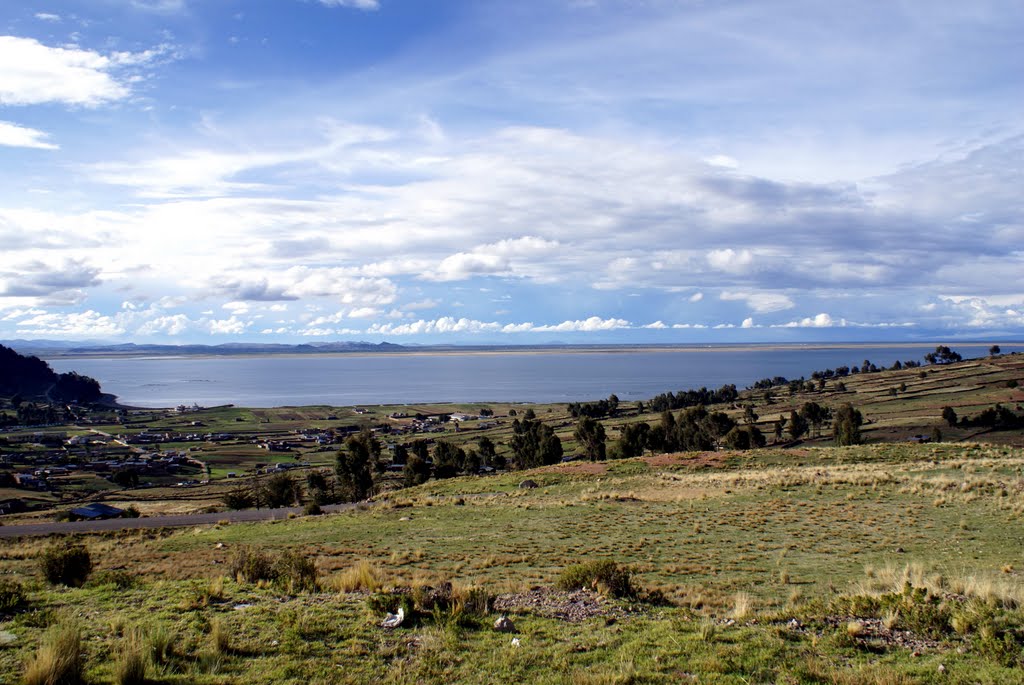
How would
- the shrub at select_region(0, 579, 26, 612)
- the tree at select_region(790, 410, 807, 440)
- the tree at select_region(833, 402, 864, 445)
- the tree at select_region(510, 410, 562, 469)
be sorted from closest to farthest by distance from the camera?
the shrub at select_region(0, 579, 26, 612)
the tree at select_region(833, 402, 864, 445)
the tree at select_region(510, 410, 562, 469)
the tree at select_region(790, 410, 807, 440)

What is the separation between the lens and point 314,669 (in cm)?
790

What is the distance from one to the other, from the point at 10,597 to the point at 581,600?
9.76 m

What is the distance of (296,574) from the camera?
13438 millimetres

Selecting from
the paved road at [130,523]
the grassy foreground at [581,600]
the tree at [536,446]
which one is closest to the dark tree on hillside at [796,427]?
the tree at [536,446]

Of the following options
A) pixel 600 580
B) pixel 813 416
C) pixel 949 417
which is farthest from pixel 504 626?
pixel 813 416

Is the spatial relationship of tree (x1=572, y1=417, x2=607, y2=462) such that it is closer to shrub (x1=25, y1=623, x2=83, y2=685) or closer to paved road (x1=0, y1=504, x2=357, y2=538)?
paved road (x1=0, y1=504, x2=357, y2=538)

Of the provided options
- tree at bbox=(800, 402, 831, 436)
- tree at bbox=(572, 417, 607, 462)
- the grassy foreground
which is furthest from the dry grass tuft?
tree at bbox=(800, 402, 831, 436)

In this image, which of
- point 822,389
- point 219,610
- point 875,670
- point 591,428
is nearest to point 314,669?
point 219,610

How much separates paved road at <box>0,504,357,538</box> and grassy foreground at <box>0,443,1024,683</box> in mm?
3685

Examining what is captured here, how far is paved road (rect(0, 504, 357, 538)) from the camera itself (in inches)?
1172

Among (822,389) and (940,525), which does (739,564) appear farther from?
(822,389)

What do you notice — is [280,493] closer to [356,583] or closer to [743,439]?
[356,583]

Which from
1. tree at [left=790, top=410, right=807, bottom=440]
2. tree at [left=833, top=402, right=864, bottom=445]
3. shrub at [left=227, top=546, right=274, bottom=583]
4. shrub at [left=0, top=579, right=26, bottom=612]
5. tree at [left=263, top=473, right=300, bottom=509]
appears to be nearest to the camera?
shrub at [left=0, top=579, right=26, bottom=612]

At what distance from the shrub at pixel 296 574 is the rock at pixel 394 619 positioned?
3216 millimetres
